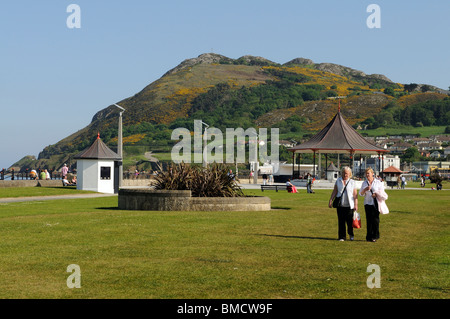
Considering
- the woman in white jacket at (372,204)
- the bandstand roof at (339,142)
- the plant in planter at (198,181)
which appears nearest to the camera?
the woman in white jacket at (372,204)

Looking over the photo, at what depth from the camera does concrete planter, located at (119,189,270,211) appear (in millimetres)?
21531

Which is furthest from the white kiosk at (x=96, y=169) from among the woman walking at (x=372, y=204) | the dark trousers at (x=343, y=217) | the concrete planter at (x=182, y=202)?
the woman walking at (x=372, y=204)

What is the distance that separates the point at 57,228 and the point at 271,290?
8852 millimetres

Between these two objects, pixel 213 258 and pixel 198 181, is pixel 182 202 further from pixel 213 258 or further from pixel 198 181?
pixel 213 258

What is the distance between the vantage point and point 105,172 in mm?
41906

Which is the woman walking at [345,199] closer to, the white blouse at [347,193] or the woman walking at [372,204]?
the white blouse at [347,193]

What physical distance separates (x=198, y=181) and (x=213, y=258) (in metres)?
12.0

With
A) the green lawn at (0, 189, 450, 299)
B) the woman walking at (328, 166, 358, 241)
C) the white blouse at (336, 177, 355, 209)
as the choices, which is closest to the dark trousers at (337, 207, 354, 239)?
the woman walking at (328, 166, 358, 241)

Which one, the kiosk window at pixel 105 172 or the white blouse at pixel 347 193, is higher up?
the kiosk window at pixel 105 172

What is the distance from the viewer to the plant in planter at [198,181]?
22734mm

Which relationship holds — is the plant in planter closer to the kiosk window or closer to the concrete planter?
the concrete planter

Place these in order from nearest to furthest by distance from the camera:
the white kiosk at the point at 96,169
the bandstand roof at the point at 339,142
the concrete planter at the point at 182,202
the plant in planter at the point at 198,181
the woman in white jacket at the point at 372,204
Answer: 1. the woman in white jacket at the point at 372,204
2. the concrete planter at the point at 182,202
3. the plant in planter at the point at 198,181
4. the white kiosk at the point at 96,169
5. the bandstand roof at the point at 339,142

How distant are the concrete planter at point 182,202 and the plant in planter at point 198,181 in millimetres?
1045

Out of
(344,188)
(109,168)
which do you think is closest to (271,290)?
(344,188)
